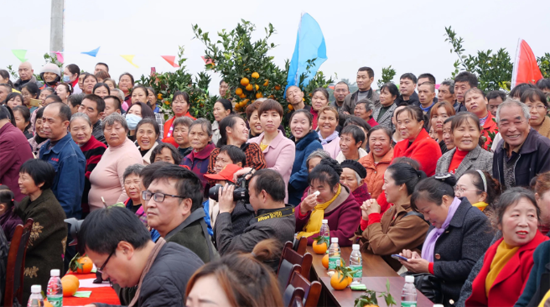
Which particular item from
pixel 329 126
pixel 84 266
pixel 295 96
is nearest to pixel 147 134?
pixel 329 126

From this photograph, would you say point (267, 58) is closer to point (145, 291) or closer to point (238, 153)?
point (238, 153)

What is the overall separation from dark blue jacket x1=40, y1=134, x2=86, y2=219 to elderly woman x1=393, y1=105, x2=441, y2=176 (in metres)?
3.01

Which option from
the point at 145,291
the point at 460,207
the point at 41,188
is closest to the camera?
the point at 145,291

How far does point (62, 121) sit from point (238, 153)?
1.69 metres

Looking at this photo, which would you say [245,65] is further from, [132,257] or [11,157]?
[132,257]

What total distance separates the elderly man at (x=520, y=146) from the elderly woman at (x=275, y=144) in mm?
1942

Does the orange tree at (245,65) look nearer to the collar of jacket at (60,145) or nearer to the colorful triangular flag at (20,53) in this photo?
the collar of jacket at (60,145)

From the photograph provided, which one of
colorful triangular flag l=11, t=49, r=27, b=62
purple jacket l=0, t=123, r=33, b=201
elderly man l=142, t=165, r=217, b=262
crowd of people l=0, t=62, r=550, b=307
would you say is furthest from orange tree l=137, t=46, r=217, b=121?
colorful triangular flag l=11, t=49, r=27, b=62

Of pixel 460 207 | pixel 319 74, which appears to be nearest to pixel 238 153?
pixel 460 207

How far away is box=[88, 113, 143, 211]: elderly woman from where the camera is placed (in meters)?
4.82

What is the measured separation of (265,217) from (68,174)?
2.06 meters

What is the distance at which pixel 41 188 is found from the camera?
417cm

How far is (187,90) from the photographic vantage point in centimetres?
727

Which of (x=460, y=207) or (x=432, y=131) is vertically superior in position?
(x=432, y=131)
